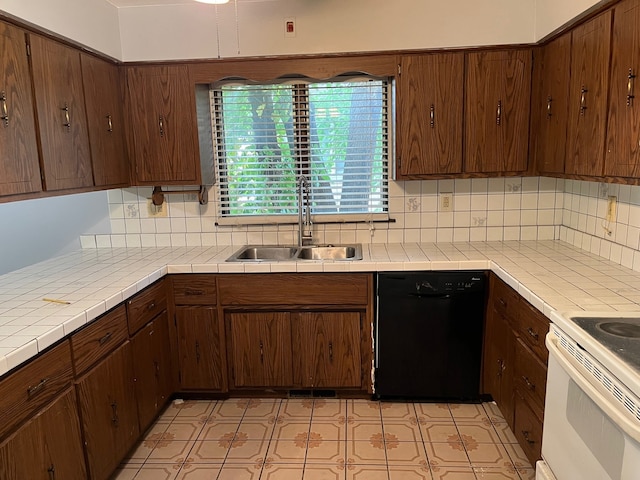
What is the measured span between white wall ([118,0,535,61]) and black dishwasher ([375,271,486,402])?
137cm

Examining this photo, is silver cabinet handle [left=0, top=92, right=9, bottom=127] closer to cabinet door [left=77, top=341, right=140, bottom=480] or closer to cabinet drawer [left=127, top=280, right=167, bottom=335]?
cabinet drawer [left=127, top=280, right=167, bottom=335]

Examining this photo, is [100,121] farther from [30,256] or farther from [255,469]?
[255,469]

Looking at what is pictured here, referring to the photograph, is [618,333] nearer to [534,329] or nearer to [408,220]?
[534,329]

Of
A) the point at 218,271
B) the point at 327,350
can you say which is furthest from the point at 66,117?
the point at 327,350

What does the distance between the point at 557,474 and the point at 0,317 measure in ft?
6.86

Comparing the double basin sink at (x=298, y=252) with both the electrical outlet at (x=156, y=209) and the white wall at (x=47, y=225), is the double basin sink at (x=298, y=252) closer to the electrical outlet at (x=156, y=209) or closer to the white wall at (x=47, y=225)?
the electrical outlet at (x=156, y=209)

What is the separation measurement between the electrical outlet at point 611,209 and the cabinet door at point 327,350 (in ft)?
4.73

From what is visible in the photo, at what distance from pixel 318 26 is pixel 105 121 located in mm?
1344

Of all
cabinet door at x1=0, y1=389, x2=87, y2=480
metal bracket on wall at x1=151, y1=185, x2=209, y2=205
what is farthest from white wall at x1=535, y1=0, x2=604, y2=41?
cabinet door at x1=0, y1=389, x2=87, y2=480

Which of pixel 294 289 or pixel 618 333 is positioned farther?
pixel 294 289

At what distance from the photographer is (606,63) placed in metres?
2.01

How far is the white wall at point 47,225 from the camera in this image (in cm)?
322

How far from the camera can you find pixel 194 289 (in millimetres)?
2709

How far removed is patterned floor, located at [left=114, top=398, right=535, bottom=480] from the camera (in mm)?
2209
